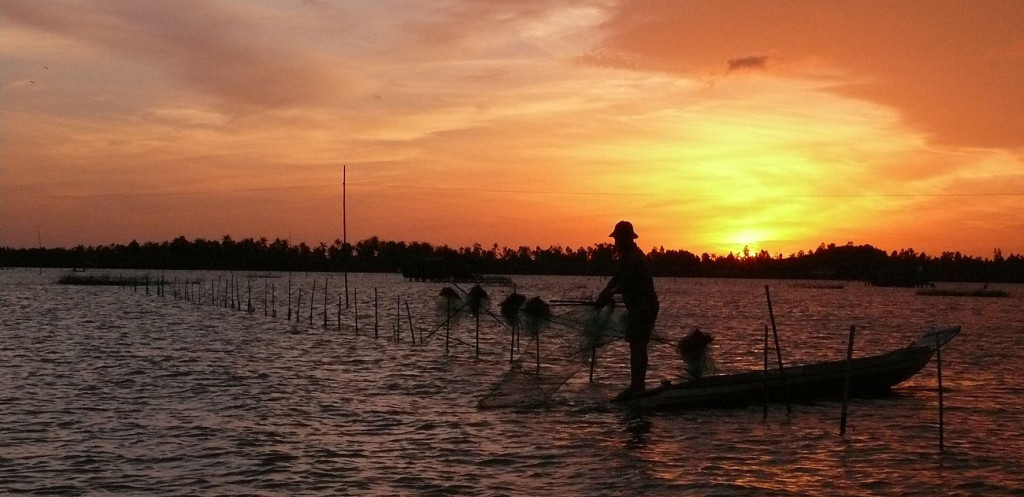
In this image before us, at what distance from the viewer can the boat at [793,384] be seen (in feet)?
55.4

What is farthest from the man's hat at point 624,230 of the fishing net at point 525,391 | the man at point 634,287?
the fishing net at point 525,391

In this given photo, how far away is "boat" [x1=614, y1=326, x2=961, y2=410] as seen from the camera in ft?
55.4

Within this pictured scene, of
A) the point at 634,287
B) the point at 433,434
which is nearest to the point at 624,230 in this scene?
the point at 634,287

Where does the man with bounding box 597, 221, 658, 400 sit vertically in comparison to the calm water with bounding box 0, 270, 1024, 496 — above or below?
above

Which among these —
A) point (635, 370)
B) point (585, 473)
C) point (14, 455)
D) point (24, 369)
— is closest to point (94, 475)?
point (14, 455)

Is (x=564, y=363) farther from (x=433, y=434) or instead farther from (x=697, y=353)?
(x=433, y=434)

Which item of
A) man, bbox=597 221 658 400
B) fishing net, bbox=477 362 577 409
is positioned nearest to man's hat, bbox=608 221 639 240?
man, bbox=597 221 658 400

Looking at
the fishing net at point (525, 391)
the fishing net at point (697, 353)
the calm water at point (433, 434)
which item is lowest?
the calm water at point (433, 434)

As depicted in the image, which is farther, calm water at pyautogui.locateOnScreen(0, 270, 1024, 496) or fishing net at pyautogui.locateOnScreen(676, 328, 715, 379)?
fishing net at pyautogui.locateOnScreen(676, 328, 715, 379)

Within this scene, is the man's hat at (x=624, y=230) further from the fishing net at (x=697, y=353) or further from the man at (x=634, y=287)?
the fishing net at (x=697, y=353)

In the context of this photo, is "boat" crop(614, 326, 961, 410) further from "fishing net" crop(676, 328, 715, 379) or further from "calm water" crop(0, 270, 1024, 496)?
"fishing net" crop(676, 328, 715, 379)

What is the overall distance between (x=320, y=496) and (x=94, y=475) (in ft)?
9.81

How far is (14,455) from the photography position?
42.4 ft

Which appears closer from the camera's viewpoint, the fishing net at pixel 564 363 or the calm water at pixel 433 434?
the calm water at pixel 433 434
